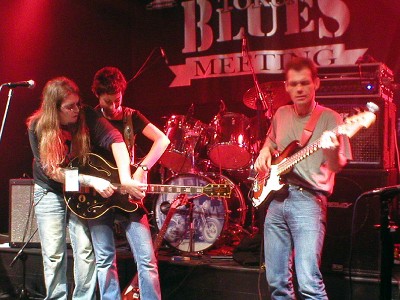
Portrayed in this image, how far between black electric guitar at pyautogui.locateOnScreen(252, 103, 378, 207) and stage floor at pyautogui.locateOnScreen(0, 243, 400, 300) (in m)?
1.13

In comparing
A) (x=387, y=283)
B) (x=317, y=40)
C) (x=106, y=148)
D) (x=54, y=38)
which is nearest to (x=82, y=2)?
(x=54, y=38)

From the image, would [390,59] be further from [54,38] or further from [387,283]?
[54,38]

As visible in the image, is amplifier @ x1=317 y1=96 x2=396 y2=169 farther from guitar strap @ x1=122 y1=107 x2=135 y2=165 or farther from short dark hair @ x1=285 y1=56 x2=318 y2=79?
guitar strap @ x1=122 y1=107 x2=135 y2=165

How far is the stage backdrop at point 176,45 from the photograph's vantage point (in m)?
6.31

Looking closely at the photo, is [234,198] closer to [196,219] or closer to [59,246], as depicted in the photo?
[196,219]

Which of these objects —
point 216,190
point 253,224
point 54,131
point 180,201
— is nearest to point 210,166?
point 253,224

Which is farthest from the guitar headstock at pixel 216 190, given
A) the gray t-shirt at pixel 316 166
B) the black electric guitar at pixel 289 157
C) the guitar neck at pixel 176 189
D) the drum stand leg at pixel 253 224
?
the drum stand leg at pixel 253 224

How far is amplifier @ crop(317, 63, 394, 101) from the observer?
14.7 feet

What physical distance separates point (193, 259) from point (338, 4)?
135 inches

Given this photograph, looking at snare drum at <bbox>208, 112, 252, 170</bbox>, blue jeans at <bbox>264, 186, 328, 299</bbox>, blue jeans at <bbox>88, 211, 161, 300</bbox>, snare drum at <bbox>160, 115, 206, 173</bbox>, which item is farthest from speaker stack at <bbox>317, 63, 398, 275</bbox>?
snare drum at <bbox>160, 115, 206, 173</bbox>

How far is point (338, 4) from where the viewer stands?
248 inches

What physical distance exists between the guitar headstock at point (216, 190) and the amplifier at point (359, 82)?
45.6 inches

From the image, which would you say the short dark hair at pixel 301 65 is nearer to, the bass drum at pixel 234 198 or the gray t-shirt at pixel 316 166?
the gray t-shirt at pixel 316 166

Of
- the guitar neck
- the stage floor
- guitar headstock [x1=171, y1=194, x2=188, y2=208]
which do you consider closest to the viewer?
the guitar neck
